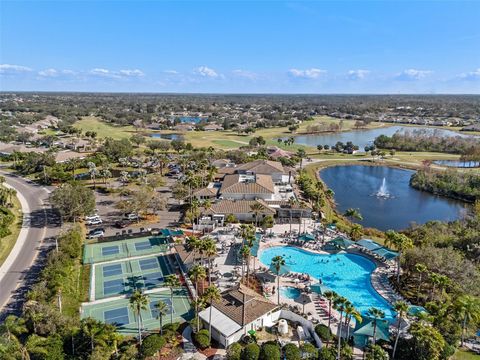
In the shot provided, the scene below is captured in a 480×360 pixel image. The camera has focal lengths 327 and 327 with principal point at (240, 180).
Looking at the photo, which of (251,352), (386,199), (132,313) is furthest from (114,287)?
(386,199)

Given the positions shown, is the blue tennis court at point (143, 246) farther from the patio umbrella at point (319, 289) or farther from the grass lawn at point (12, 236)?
the patio umbrella at point (319, 289)

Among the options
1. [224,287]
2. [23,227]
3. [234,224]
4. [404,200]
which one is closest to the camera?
[224,287]

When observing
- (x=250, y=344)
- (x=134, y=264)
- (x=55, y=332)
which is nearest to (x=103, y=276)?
(x=134, y=264)

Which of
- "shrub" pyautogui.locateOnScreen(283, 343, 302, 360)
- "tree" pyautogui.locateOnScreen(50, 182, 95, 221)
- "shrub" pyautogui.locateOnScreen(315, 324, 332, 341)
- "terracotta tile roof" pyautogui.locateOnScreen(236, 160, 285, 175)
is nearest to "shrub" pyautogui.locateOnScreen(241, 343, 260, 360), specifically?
"shrub" pyautogui.locateOnScreen(283, 343, 302, 360)

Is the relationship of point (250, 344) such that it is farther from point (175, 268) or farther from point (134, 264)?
point (134, 264)

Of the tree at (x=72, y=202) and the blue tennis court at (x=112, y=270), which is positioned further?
the tree at (x=72, y=202)

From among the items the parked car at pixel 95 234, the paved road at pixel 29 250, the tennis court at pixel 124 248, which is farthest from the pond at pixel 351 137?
the parked car at pixel 95 234
